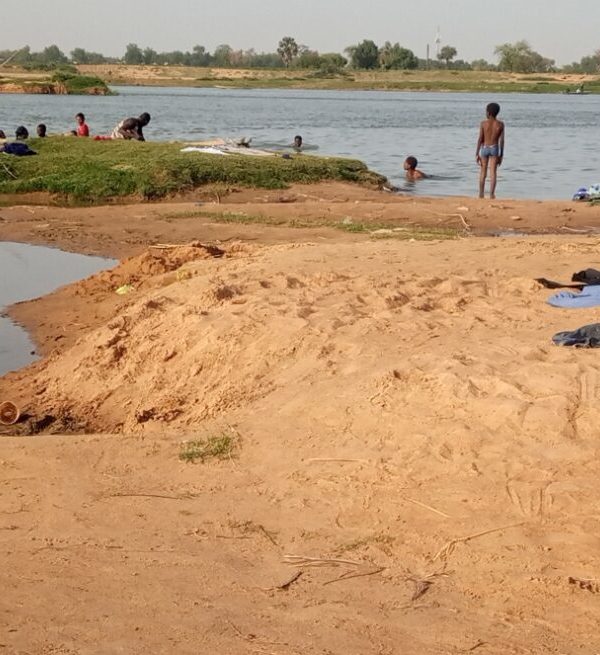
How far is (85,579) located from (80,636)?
17.1 inches

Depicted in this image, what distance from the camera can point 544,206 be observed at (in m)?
14.8

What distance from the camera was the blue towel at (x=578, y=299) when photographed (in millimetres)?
6645

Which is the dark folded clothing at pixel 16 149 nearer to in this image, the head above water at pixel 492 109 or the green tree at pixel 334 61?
the head above water at pixel 492 109

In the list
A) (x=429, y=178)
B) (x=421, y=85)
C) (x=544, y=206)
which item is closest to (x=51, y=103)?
(x=429, y=178)

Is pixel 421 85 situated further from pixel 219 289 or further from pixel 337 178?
pixel 219 289

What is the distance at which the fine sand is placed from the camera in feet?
11.8

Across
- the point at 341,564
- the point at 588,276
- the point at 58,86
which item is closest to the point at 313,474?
the point at 341,564

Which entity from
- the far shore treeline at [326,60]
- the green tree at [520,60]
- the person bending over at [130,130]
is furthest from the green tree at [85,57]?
the person bending over at [130,130]

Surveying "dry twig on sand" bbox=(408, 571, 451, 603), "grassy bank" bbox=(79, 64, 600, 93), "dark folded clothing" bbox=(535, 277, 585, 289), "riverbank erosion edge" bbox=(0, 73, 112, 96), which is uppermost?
"grassy bank" bbox=(79, 64, 600, 93)

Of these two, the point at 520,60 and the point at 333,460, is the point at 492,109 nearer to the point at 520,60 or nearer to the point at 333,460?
the point at 333,460

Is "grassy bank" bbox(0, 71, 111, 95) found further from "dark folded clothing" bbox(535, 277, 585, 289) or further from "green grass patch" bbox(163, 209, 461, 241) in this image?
"dark folded clothing" bbox(535, 277, 585, 289)

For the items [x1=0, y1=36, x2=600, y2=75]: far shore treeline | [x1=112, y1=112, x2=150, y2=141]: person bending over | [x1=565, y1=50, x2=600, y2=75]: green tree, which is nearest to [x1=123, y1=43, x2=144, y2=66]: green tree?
[x1=0, y1=36, x2=600, y2=75]: far shore treeline

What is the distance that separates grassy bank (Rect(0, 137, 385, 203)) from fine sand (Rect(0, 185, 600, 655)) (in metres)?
8.56

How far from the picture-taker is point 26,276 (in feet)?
35.7
